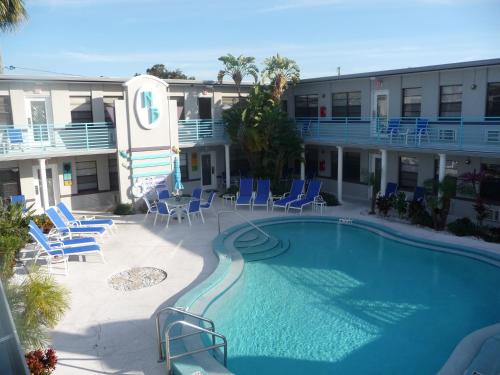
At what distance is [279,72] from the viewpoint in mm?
20969

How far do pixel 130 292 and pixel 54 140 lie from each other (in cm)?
982

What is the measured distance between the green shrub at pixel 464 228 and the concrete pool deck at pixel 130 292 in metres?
0.34

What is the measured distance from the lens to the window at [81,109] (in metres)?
18.9

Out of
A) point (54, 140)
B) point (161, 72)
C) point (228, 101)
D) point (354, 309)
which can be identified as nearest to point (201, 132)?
point (228, 101)

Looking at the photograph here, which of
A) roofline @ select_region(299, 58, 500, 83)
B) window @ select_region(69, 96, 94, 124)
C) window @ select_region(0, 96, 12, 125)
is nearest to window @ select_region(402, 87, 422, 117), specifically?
roofline @ select_region(299, 58, 500, 83)

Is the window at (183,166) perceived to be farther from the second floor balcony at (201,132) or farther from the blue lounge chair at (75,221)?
the blue lounge chair at (75,221)

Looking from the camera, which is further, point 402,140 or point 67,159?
point 67,159

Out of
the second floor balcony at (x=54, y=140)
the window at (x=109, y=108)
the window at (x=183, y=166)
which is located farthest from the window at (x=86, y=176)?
the window at (x=183, y=166)

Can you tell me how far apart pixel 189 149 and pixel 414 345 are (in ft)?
52.2

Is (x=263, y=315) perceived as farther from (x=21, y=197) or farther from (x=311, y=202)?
(x=21, y=197)

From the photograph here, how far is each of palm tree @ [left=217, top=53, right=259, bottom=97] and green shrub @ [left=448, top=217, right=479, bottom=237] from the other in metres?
11.6

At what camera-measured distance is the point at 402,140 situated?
17891 millimetres

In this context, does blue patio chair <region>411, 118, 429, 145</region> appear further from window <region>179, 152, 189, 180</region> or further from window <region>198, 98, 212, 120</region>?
window <region>179, 152, 189, 180</region>

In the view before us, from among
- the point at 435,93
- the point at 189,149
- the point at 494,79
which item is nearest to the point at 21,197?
the point at 189,149
